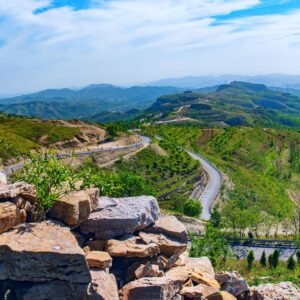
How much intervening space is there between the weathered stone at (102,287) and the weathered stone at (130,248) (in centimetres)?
251

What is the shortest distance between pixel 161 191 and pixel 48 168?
9752cm

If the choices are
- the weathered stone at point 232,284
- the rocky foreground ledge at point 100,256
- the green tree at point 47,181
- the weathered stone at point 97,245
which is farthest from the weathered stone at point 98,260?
the weathered stone at point 232,284

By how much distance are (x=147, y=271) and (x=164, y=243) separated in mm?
3593

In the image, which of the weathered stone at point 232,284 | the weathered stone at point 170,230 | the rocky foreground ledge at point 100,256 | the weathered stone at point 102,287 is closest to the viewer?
the rocky foreground ledge at point 100,256

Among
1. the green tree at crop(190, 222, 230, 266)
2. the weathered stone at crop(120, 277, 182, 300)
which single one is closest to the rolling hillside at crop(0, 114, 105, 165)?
the green tree at crop(190, 222, 230, 266)

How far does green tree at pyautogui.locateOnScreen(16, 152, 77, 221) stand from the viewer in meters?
28.7

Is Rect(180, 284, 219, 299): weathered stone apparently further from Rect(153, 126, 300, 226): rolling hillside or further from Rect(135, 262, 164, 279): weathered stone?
Rect(153, 126, 300, 226): rolling hillside

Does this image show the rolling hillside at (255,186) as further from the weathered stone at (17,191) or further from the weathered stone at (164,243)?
the weathered stone at (17,191)

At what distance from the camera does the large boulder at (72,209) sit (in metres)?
28.9

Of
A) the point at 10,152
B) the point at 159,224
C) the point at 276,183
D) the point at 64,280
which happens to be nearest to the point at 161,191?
the point at 10,152

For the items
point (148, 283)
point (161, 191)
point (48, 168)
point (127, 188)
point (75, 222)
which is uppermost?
point (48, 168)

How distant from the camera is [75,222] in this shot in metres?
29.2

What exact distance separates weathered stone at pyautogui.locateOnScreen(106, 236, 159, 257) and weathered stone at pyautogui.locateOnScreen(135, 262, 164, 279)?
88 cm

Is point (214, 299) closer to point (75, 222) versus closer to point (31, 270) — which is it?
point (75, 222)
